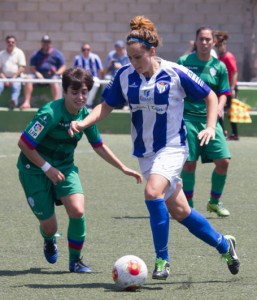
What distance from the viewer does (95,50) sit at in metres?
23.5

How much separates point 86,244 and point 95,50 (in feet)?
51.6

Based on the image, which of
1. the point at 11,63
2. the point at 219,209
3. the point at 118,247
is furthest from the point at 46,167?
the point at 11,63

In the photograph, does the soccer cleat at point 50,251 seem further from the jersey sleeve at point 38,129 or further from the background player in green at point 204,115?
the background player in green at point 204,115

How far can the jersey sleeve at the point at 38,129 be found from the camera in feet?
22.3

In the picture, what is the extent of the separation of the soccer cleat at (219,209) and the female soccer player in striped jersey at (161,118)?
112 inches

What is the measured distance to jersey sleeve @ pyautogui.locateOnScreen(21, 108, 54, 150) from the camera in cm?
679

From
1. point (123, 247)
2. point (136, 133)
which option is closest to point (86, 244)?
point (123, 247)

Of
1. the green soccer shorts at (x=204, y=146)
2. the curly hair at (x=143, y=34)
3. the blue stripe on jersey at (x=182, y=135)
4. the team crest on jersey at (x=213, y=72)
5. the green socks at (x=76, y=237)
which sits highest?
the curly hair at (x=143, y=34)

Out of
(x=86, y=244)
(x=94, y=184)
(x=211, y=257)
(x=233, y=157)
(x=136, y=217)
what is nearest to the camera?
(x=211, y=257)

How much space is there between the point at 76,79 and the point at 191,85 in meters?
0.77

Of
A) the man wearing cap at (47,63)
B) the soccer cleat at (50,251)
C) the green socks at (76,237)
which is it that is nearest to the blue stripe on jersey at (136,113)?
the green socks at (76,237)

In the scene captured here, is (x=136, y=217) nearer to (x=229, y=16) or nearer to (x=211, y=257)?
(x=211, y=257)

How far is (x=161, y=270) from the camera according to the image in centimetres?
635

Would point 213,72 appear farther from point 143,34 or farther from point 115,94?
point 143,34
